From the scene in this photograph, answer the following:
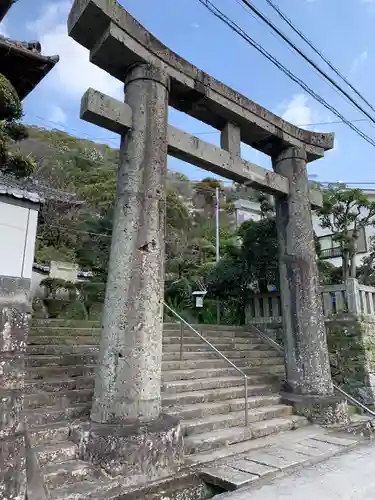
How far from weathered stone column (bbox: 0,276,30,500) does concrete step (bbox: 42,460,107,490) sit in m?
0.67

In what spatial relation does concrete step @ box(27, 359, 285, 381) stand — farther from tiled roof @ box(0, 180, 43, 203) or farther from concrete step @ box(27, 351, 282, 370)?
tiled roof @ box(0, 180, 43, 203)

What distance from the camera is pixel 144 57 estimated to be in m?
4.21

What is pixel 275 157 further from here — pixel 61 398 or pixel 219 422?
pixel 61 398

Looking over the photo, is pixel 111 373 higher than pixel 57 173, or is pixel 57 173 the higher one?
pixel 57 173

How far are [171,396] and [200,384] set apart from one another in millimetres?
640

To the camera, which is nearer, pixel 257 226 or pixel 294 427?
pixel 294 427

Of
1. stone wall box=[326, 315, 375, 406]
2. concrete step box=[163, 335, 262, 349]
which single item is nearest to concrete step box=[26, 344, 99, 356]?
concrete step box=[163, 335, 262, 349]

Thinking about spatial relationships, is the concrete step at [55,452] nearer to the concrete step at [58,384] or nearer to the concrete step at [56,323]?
the concrete step at [58,384]

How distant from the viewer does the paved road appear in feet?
9.08

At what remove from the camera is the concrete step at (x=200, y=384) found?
191 inches

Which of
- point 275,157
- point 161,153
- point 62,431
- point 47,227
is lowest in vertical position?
point 62,431

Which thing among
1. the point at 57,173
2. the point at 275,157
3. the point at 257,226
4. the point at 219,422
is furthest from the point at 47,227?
the point at 219,422

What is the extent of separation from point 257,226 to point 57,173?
16430mm

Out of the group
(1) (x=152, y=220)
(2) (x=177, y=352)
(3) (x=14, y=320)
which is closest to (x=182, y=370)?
(2) (x=177, y=352)
